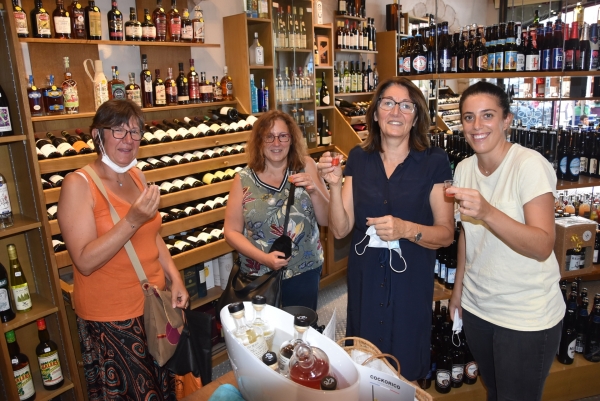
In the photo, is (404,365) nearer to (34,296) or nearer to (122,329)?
(122,329)

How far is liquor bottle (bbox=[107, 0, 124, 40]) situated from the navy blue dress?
2.05 meters

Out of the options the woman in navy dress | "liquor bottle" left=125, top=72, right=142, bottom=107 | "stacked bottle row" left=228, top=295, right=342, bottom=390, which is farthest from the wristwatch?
"liquor bottle" left=125, top=72, right=142, bottom=107

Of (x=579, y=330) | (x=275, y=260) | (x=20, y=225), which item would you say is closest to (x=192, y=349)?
(x=275, y=260)

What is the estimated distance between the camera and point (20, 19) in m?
2.48

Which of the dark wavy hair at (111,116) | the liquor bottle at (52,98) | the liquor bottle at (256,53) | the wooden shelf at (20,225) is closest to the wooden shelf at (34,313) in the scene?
the wooden shelf at (20,225)

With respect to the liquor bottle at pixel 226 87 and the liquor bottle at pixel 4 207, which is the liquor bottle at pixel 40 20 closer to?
the liquor bottle at pixel 4 207

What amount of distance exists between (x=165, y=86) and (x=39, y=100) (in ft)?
2.89

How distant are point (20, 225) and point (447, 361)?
Result: 2.45 m

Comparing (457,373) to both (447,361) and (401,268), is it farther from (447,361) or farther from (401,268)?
(401,268)

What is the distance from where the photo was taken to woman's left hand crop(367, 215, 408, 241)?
60.9 inches

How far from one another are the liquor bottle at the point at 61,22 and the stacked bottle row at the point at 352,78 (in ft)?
9.67

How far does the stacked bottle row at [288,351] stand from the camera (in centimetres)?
100

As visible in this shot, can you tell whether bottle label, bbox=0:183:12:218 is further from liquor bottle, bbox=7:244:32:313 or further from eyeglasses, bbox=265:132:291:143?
eyeglasses, bbox=265:132:291:143

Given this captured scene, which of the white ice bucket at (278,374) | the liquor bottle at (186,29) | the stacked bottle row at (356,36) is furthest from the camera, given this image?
the stacked bottle row at (356,36)
